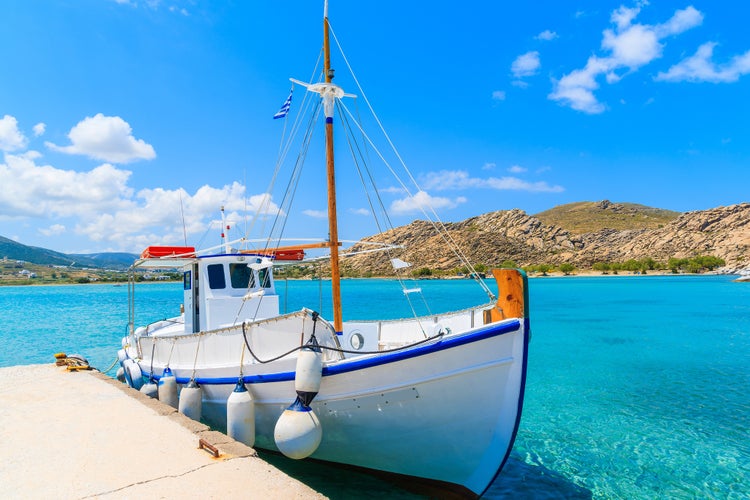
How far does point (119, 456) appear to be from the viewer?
19.5 feet

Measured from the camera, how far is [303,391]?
6570mm

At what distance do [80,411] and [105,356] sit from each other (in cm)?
1689

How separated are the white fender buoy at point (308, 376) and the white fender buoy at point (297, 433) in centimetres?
23

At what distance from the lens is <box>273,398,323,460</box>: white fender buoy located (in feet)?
20.6

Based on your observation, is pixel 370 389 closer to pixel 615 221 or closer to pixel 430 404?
pixel 430 404

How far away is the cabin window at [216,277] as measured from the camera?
1094cm

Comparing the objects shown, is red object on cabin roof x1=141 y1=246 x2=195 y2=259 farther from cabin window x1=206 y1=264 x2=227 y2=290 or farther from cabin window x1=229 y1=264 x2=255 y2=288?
cabin window x1=229 y1=264 x2=255 y2=288

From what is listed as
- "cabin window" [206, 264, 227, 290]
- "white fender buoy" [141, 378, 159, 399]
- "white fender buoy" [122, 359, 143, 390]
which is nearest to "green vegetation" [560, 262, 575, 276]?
"cabin window" [206, 264, 227, 290]

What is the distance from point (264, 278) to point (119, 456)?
5.82m

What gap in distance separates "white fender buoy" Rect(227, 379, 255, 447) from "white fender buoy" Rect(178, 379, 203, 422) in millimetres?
1651

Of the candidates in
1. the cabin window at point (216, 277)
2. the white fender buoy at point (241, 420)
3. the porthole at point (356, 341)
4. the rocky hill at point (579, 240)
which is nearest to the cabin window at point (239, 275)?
the cabin window at point (216, 277)

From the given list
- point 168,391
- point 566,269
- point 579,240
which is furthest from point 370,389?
point 579,240

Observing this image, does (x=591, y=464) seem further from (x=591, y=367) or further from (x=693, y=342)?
(x=693, y=342)

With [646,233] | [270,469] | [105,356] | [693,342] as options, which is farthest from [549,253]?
[270,469]
